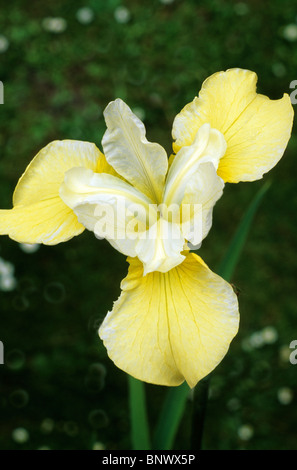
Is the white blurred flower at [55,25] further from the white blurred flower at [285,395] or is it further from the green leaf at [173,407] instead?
the white blurred flower at [285,395]

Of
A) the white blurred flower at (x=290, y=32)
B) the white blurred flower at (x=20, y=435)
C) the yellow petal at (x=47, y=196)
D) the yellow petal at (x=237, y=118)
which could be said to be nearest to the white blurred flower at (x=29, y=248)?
the white blurred flower at (x=20, y=435)

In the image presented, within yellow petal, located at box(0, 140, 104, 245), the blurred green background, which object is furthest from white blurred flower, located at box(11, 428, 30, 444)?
yellow petal, located at box(0, 140, 104, 245)

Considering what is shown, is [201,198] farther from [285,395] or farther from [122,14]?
[122,14]

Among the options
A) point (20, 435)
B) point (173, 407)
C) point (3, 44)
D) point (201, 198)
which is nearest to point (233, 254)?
point (173, 407)
